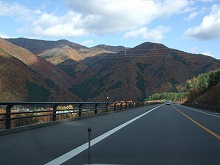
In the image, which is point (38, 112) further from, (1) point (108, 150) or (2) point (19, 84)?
(2) point (19, 84)

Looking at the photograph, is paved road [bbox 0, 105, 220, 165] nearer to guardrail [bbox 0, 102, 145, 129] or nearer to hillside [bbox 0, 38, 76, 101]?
guardrail [bbox 0, 102, 145, 129]

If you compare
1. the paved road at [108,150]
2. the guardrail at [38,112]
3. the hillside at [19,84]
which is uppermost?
the hillside at [19,84]

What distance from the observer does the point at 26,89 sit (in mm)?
170000

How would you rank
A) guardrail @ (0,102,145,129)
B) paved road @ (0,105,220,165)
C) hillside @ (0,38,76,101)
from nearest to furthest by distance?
paved road @ (0,105,220,165), guardrail @ (0,102,145,129), hillside @ (0,38,76,101)

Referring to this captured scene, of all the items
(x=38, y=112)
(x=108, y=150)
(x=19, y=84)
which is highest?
(x=19, y=84)

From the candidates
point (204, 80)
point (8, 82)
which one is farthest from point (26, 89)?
point (204, 80)

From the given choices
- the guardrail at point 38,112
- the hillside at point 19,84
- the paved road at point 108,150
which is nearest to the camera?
the paved road at point 108,150

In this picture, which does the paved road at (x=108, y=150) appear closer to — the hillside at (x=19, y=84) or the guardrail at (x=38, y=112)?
the guardrail at (x=38, y=112)

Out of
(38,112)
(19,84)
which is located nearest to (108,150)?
(38,112)

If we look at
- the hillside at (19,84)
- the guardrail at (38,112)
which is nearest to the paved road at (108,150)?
the guardrail at (38,112)

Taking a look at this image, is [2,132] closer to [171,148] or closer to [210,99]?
[171,148]

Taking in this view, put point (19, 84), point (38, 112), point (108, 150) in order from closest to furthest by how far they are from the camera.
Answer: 1. point (108, 150)
2. point (38, 112)
3. point (19, 84)

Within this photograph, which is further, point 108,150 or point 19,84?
point 19,84

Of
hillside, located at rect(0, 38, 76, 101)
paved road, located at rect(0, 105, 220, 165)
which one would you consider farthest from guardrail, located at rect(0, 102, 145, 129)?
hillside, located at rect(0, 38, 76, 101)
